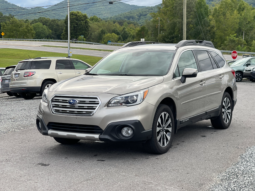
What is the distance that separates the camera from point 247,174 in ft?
15.7

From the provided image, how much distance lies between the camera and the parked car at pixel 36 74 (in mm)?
15227

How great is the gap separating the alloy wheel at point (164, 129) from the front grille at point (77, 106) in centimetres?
108

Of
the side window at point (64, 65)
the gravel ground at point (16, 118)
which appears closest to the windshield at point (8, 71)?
the side window at point (64, 65)

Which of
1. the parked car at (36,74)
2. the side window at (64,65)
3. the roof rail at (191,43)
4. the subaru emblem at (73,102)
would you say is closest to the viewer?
the subaru emblem at (73,102)

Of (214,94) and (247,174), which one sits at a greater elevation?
(214,94)

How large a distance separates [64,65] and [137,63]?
33.8 feet

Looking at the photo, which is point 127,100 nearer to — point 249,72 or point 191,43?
point 191,43

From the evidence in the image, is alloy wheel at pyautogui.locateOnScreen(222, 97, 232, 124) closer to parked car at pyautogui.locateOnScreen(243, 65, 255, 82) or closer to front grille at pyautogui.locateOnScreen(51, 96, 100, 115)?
front grille at pyautogui.locateOnScreen(51, 96, 100, 115)

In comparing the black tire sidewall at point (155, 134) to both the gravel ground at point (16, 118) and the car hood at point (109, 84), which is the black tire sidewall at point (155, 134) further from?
the gravel ground at point (16, 118)

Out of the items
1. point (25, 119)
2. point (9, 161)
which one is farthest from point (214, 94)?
point (25, 119)

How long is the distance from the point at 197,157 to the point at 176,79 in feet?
4.48

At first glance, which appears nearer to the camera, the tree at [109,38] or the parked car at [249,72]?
the parked car at [249,72]

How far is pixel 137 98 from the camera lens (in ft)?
17.6

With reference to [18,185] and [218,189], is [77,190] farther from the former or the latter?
[218,189]
